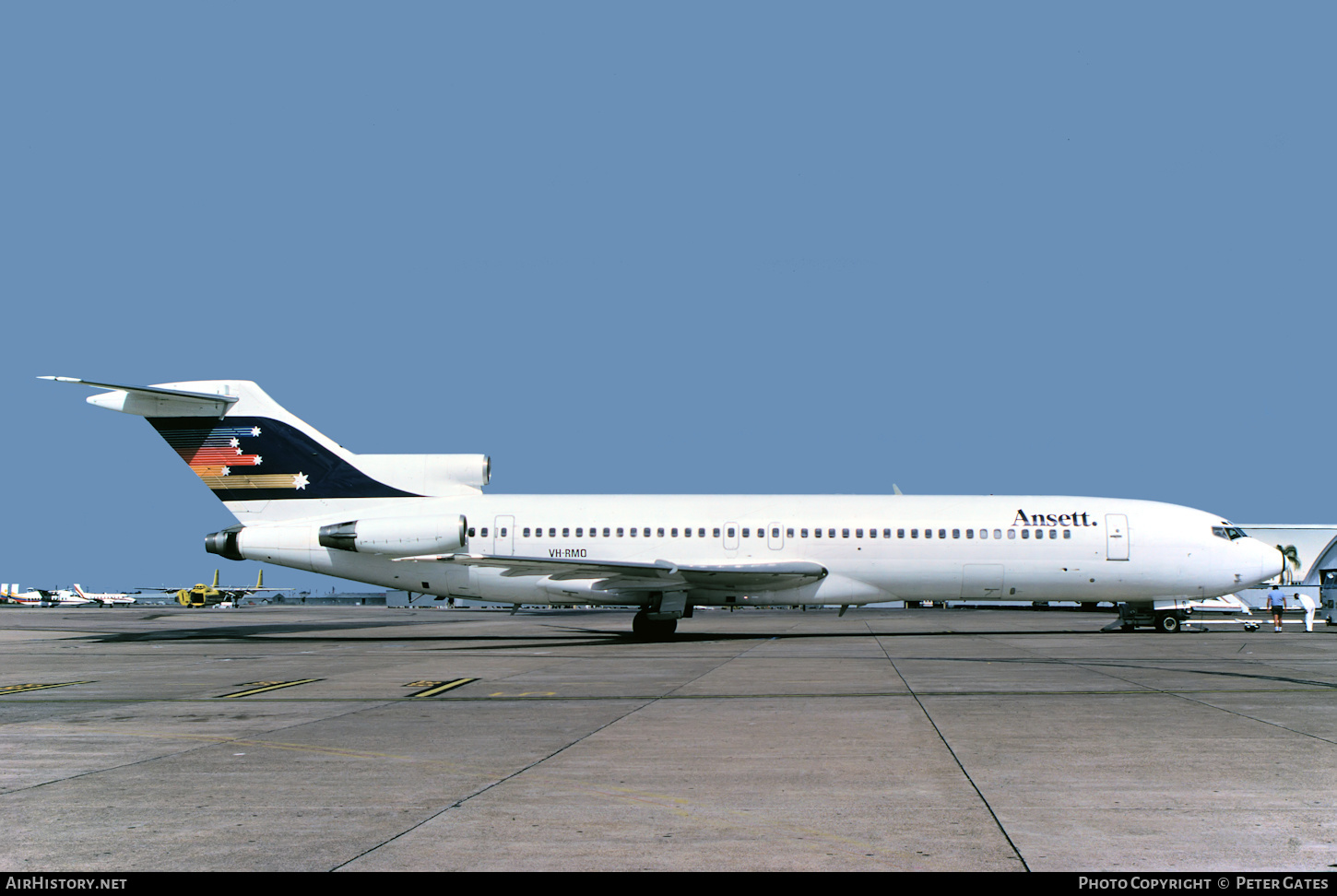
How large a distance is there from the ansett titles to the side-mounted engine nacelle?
1439 centimetres

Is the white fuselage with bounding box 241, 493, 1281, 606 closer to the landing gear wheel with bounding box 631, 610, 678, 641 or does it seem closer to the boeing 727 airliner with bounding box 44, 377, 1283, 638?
the boeing 727 airliner with bounding box 44, 377, 1283, 638

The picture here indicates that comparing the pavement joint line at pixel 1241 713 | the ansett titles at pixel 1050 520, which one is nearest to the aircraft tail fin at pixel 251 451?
the ansett titles at pixel 1050 520

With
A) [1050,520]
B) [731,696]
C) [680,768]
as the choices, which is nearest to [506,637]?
[1050,520]

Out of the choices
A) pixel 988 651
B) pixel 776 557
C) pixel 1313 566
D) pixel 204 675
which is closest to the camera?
pixel 204 675

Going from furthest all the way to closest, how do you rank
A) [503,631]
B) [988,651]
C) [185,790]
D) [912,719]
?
[503,631] → [988,651] → [912,719] → [185,790]

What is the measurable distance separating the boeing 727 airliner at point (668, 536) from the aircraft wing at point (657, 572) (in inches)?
3.0

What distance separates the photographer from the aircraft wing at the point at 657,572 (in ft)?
80.3

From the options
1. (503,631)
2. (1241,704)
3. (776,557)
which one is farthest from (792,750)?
(503,631)

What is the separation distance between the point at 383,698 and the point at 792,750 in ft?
21.1

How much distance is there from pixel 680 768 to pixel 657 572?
668 inches

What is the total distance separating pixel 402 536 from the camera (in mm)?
26141

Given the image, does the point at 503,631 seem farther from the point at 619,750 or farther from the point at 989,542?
the point at 619,750

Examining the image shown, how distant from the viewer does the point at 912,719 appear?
10.8 metres

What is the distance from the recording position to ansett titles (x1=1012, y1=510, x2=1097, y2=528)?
27.0 metres
